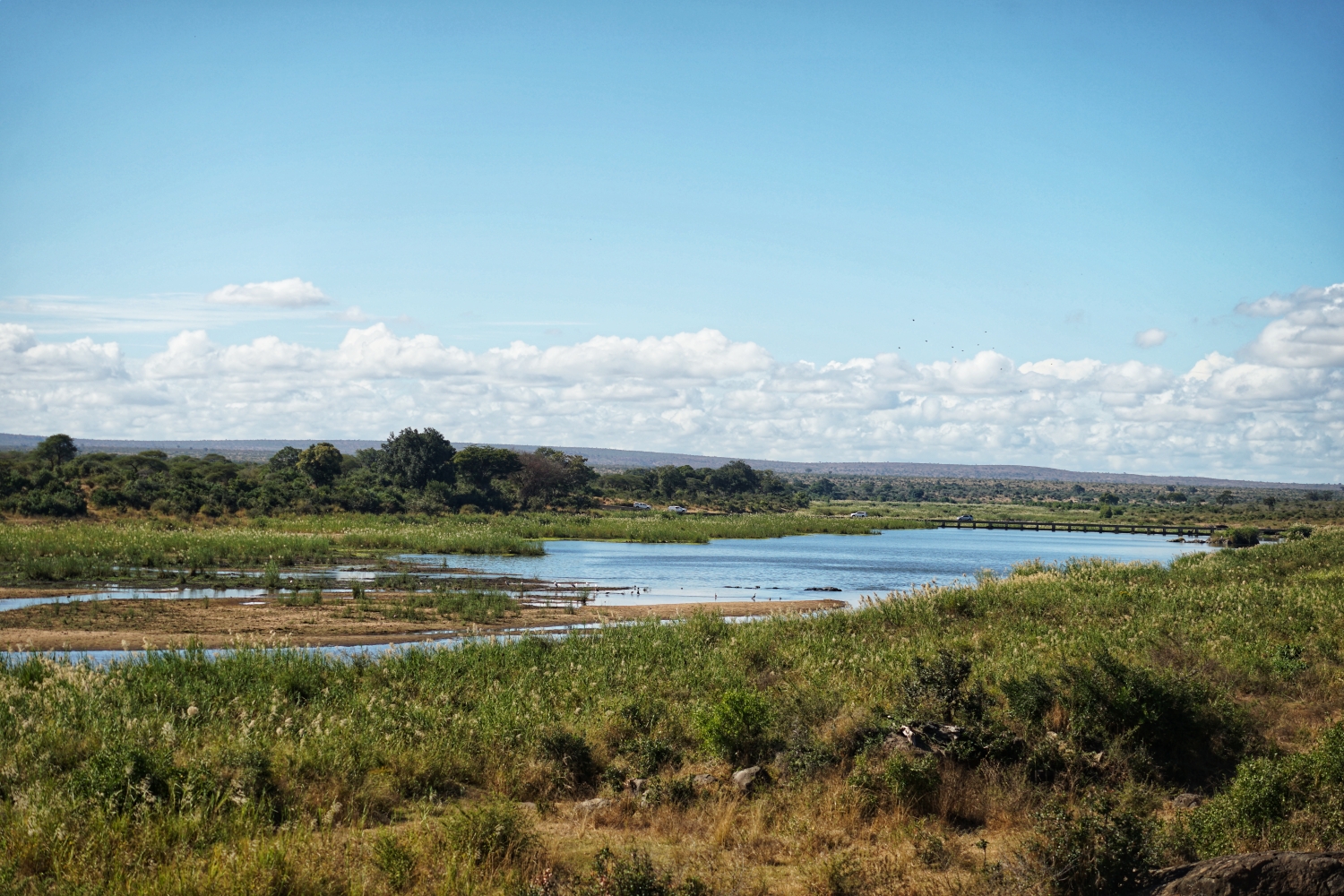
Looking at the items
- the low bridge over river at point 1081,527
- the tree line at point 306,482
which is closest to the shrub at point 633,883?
the tree line at point 306,482

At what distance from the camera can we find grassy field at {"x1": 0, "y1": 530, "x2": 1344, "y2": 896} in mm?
8422

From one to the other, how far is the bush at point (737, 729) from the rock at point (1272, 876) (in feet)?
19.1

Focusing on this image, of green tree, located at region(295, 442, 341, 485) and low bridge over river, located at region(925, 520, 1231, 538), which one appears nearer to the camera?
green tree, located at region(295, 442, 341, 485)

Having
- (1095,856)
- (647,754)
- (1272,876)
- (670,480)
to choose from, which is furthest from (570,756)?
(670,480)

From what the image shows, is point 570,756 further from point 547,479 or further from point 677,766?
point 547,479

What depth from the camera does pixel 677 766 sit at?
1252 centimetres

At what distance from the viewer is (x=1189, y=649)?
57.1ft

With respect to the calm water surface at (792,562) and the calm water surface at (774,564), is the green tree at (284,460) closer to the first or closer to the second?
the calm water surface at (792,562)

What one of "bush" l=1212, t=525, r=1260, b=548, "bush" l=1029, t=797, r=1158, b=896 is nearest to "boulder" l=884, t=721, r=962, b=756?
"bush" l=1029, t=797, r=1158, b=896

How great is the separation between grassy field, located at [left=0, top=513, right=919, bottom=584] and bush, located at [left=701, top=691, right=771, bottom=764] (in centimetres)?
3001

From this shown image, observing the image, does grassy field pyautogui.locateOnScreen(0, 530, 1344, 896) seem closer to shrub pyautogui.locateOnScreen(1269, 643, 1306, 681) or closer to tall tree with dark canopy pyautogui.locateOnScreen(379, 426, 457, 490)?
shrub pyautogui.locateOnScreen(1269, 643, 1306, 681)

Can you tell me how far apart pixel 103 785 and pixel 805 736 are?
7803 millimetres

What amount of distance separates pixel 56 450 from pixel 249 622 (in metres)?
72.8

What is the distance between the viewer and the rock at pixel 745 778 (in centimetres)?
1148
